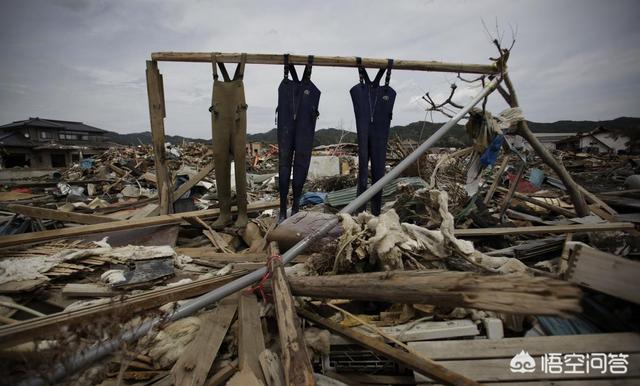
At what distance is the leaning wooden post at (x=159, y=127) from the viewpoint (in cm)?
404

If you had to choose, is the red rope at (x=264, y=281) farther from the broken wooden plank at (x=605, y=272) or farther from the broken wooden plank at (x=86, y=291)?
the broken wooden plank at (x=605, y=272)

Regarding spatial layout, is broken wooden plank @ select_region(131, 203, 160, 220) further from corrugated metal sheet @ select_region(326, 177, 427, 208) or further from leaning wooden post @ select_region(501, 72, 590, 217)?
leaning wooden post @ select_region(501, 72, 590, 217)

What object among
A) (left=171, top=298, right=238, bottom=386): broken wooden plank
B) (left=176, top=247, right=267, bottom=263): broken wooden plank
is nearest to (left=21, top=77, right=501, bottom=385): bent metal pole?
(left=171, top=298, right=238, bottom=386): broken wooden plank

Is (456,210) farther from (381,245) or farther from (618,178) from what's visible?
(618,178)

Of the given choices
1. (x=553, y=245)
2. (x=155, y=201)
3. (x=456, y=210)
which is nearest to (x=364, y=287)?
(x=553, y=245)

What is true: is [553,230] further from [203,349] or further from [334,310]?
[203,349]

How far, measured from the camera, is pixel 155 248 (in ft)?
10.7

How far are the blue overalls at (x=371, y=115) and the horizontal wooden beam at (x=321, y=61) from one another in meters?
0.14

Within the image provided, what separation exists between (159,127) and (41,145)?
37.6 m

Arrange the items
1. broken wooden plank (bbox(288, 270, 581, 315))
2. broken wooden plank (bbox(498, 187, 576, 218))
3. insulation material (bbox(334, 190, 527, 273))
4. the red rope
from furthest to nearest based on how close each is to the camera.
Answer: broken wooden plank (bbox(498, 187, 576, 218)) < insulation material (bbox(334, 190, 527, 273)) < the red rope < broken wooden plank (bbox(288, 270, 581, 315))

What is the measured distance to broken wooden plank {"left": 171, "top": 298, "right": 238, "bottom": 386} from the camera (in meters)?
1.75

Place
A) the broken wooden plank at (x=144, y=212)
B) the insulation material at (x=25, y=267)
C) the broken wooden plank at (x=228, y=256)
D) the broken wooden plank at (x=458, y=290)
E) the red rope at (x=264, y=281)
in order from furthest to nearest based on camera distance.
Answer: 1. the broken wooden plank at (x=144, y=212)
2. the broken wooden plank at (x=228, y=256)
3. the insulation material at (x=25, y=267)
4. the red rope at (x=264, y=281)
5. the broken wooden plank at (x=458, y=290)

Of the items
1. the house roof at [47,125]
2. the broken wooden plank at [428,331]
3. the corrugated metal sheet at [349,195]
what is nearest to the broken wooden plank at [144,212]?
the corrugated metal sheet at [349,195]

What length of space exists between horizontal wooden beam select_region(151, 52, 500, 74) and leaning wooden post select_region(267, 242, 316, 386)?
9.54 feet
